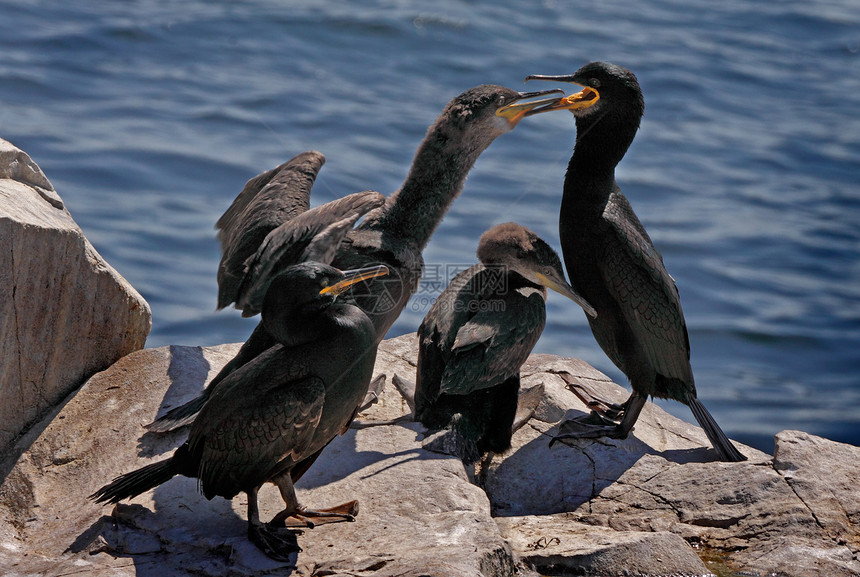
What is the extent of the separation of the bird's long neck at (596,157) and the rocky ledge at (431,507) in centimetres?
134

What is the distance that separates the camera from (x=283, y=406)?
11.7 ft

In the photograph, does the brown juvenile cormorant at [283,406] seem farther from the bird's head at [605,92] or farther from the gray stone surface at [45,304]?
the bird's head at [605,92]

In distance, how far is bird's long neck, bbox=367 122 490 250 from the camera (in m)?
5.05

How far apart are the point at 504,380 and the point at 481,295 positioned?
1.77ft

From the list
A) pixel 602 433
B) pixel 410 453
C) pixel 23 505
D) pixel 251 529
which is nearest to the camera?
pixel 251 529

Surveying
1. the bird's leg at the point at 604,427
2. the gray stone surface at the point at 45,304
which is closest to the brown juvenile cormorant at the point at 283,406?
the gray stone surface at the point at 45,304

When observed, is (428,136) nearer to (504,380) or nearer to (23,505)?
(504,380)

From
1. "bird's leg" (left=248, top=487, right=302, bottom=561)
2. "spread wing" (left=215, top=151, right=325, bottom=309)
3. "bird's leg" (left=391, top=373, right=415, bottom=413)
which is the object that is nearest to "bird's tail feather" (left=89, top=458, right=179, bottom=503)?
"bird's leg" (left=248, top=487, right=302, bottom=561)

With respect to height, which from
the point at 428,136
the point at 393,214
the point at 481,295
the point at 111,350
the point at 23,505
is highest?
the point at 428,136

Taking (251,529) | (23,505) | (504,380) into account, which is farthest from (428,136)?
(23,505)

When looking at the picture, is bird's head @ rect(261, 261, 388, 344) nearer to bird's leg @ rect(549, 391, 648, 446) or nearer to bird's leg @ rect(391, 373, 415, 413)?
bird's leg @ rect(391, 373, 415, 413)

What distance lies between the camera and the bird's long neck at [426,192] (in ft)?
16.6

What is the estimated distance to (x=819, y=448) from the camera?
450 cm

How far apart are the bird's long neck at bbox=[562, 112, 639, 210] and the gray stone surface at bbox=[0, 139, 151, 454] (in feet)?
8.34
